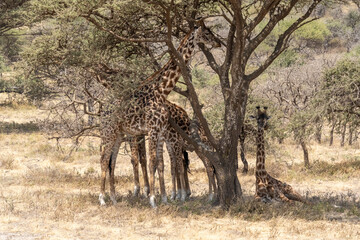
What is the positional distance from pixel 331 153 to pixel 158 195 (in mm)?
10565

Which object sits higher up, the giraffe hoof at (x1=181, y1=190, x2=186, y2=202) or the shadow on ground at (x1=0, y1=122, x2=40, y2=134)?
the shadow on ground at (x1=0, y1=122, x2=40, y2=134)

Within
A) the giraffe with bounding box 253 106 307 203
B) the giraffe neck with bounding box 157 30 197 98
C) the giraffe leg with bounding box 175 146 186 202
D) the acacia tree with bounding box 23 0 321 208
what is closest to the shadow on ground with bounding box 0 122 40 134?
the acacia tree with bounding box 23 0 321 208

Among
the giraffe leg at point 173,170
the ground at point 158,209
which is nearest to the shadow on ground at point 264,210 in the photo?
the ground at point 158,209

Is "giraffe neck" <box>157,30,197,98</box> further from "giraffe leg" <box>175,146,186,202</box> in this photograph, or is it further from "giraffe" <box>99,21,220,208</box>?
"giraffe leg" <box>175,146,186,202</box>

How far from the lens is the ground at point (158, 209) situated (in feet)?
26.7

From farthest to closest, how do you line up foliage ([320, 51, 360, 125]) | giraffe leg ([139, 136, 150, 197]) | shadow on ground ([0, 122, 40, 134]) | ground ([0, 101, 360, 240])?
1. shadow on ground ([0, 122, 40, 134])
2. giraffe leg ([139, 136, 150, 197])
3. foliage ([320, 51, 360, 125])
4. ground ([0, 101, 360, 240])

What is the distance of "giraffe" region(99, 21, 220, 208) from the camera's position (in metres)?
9.98

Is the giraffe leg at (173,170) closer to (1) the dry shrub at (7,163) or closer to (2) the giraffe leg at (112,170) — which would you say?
(2) the giraffe leg at (112,170)

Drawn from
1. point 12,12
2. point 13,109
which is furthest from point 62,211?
point 13,109

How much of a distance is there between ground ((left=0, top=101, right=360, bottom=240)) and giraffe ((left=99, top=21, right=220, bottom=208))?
919 mm

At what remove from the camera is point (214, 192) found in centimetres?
1120

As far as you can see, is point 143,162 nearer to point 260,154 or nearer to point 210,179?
point 210,179

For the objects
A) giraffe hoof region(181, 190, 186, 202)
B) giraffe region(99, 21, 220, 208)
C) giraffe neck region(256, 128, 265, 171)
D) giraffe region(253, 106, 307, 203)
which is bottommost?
giraffe hoof region(181, 190, 186, 202)

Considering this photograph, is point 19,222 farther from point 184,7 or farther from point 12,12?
point 12,12
